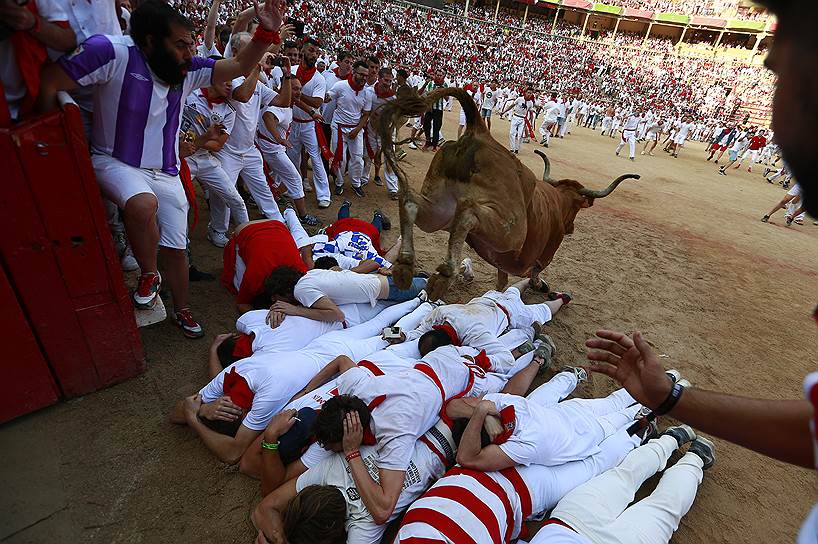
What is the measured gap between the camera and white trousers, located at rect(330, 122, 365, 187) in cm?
786

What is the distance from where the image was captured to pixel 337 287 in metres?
3.73

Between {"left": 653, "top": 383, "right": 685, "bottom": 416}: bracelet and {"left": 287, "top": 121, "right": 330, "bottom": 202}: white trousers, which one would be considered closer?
{"left": 653, "top": 383, "right": 685, "bottom": 416}: bracelet

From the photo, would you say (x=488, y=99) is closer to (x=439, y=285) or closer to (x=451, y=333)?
(x=451, y=333)

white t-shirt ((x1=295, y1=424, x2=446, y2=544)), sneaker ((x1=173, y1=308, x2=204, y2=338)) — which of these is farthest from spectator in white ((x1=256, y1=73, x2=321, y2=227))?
white t-shirt ((x1=295, y1=424, x2=446, y2=544))

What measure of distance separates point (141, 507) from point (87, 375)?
43.3 inches

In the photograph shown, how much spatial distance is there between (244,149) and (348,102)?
3.02m

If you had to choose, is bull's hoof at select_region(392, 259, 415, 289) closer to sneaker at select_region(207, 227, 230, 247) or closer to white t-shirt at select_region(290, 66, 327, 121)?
sneaker at select_region(207, 227, 230, 247)

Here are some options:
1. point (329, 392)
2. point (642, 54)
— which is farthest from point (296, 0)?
point (642, 54)

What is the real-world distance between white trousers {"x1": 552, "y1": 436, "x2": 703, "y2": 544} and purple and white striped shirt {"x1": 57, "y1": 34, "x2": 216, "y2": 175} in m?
3.64

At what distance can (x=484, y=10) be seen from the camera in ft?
154

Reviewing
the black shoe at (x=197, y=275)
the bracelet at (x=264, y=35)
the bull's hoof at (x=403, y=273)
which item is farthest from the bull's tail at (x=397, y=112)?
the black shoe at (x=197, y=275)

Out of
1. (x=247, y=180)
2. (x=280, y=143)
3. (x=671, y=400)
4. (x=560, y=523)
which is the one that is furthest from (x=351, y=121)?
(x=671, y=400)

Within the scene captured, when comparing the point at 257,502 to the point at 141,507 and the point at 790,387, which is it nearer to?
the point at 141,507

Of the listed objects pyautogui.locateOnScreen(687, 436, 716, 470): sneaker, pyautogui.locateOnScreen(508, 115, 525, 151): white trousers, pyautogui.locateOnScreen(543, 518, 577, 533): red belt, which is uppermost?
pyautogui.locateOnScreen(543, 518, 577, 533): red belt
